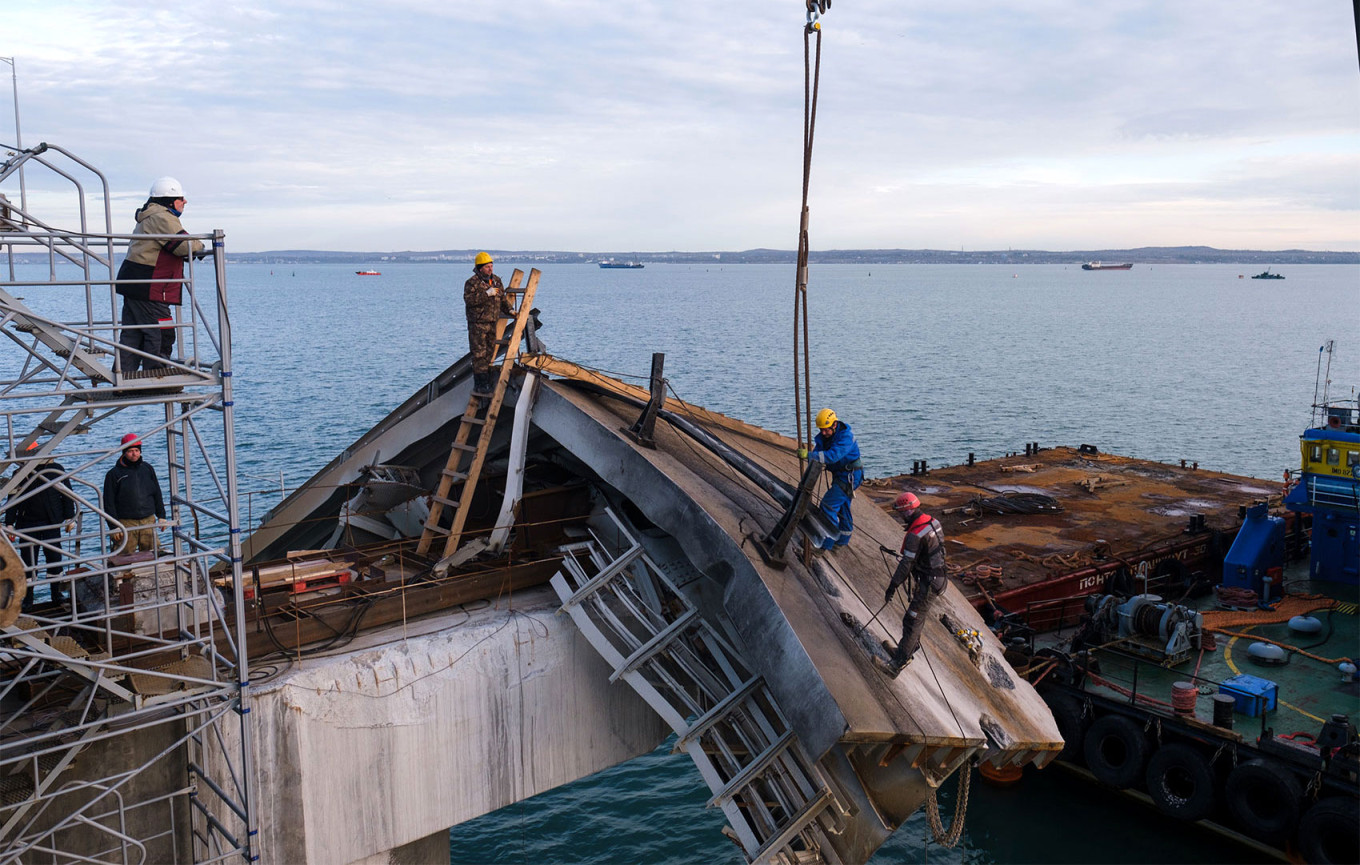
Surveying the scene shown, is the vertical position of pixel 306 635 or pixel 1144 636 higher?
pixel 306 635

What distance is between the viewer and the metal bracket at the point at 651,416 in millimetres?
14305

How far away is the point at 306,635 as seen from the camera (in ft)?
40.7

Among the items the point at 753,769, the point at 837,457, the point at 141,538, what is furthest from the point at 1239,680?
the point at 141,538

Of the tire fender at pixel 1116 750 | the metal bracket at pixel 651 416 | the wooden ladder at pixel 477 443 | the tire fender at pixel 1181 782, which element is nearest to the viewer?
the metal bracket at pixel 651 416

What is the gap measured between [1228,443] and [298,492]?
50.2 m

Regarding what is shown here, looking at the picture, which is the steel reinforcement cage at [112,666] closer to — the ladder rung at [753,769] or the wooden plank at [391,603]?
the wooden plank at [391,603]

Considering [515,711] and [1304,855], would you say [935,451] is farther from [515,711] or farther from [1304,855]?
[515,711]

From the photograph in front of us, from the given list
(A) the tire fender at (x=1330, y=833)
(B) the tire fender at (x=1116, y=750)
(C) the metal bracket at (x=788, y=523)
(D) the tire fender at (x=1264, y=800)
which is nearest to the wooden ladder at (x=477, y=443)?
(C) the metal bracket at (x=788, y=523)

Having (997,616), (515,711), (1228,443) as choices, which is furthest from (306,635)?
(1228,443)

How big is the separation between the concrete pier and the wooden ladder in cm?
156

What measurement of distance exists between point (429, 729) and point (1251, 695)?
14.2 metres

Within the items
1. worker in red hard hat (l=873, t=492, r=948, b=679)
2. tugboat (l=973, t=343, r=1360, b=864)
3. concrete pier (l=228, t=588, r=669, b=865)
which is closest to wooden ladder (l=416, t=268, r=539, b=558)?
concrete pier (l=228, t=588, r=669, b=865)

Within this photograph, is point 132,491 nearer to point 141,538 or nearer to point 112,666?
point 141,538

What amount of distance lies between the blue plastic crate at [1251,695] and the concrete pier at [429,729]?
10.8m
